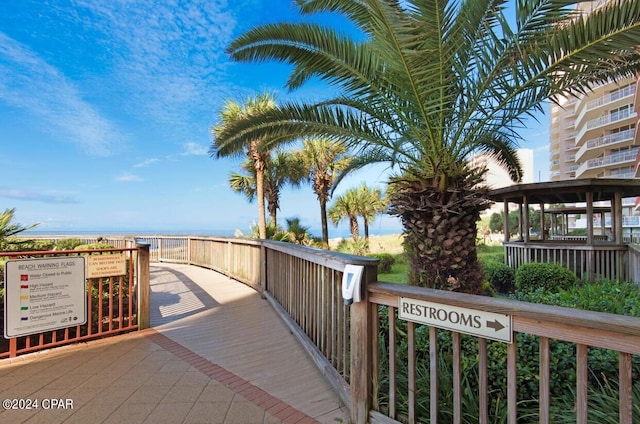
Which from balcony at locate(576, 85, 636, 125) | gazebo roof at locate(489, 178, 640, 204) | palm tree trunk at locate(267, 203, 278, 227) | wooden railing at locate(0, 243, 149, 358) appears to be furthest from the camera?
balcony at locate(576, 85, 636, 125)

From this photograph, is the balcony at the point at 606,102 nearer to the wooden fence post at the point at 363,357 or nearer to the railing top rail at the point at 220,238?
the railing top rail at the point at 220,238

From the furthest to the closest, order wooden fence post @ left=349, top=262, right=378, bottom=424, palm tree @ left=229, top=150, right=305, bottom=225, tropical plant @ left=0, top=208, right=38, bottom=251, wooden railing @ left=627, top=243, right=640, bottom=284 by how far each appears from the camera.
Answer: palm tree @ left=229, top=150, right=305, bottom=225 → wooden railing @ left=627, top=243, right=640, bottom=284 → tropical plant @ left=0, top=208, right=38, bottom=251 → wooden fence post @ left=349, top=262, right=378, bottom=424

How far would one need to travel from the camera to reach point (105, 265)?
4.34 m

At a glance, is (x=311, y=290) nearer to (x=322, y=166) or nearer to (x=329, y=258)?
(x=329, y=258)

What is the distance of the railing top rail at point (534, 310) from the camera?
133 centimetres

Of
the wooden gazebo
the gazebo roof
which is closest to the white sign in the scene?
the gazebo roof

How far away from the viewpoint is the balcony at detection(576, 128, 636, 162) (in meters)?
36.5

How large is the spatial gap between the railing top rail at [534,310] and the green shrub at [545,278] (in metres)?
7.06

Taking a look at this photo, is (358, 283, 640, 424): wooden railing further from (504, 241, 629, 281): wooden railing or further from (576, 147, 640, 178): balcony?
(576, 147, 640, 178): balcony

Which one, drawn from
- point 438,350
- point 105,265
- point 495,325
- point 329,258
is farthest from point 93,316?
point 495,325

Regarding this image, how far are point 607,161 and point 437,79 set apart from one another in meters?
→ 48.1

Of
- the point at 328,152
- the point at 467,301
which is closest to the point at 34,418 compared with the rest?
the point at 467,301

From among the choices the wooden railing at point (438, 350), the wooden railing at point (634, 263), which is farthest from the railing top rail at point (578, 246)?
the wooden railing at point (438, 350)

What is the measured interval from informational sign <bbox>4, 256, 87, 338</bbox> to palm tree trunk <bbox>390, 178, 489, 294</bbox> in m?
4.22
